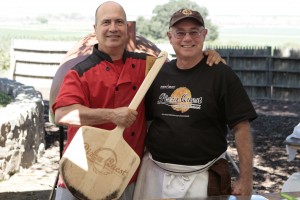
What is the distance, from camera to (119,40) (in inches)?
119

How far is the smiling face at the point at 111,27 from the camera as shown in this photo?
2998mm

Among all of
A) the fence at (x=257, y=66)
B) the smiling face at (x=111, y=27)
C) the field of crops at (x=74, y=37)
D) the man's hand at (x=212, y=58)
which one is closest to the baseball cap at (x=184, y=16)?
the man's hand at (x=212, y=58)

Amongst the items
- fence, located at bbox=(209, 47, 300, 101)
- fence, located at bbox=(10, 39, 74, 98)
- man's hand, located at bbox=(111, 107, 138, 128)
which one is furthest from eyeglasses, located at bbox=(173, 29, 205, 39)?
fence, located at bbox=(10, 39, 74, 98)

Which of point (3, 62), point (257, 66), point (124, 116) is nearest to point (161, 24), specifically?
point (3, 62)

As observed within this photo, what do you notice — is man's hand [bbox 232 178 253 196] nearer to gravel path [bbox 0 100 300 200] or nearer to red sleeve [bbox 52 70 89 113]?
red sleeve [bbox 52 70 89 113]

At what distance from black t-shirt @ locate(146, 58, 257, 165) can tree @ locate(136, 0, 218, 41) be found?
129 ft

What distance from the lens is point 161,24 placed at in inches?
1895

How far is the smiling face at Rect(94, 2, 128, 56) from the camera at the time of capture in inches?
118

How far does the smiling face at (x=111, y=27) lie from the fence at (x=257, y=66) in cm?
1160

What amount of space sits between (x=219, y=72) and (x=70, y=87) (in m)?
0.78

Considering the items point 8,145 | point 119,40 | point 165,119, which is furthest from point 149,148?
point 8,145

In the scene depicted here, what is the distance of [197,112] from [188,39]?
39 cm

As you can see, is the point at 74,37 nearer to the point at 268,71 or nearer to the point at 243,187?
the point at 268,71

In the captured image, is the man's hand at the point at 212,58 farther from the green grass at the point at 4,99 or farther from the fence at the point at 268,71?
the fence at the point at 268,71
